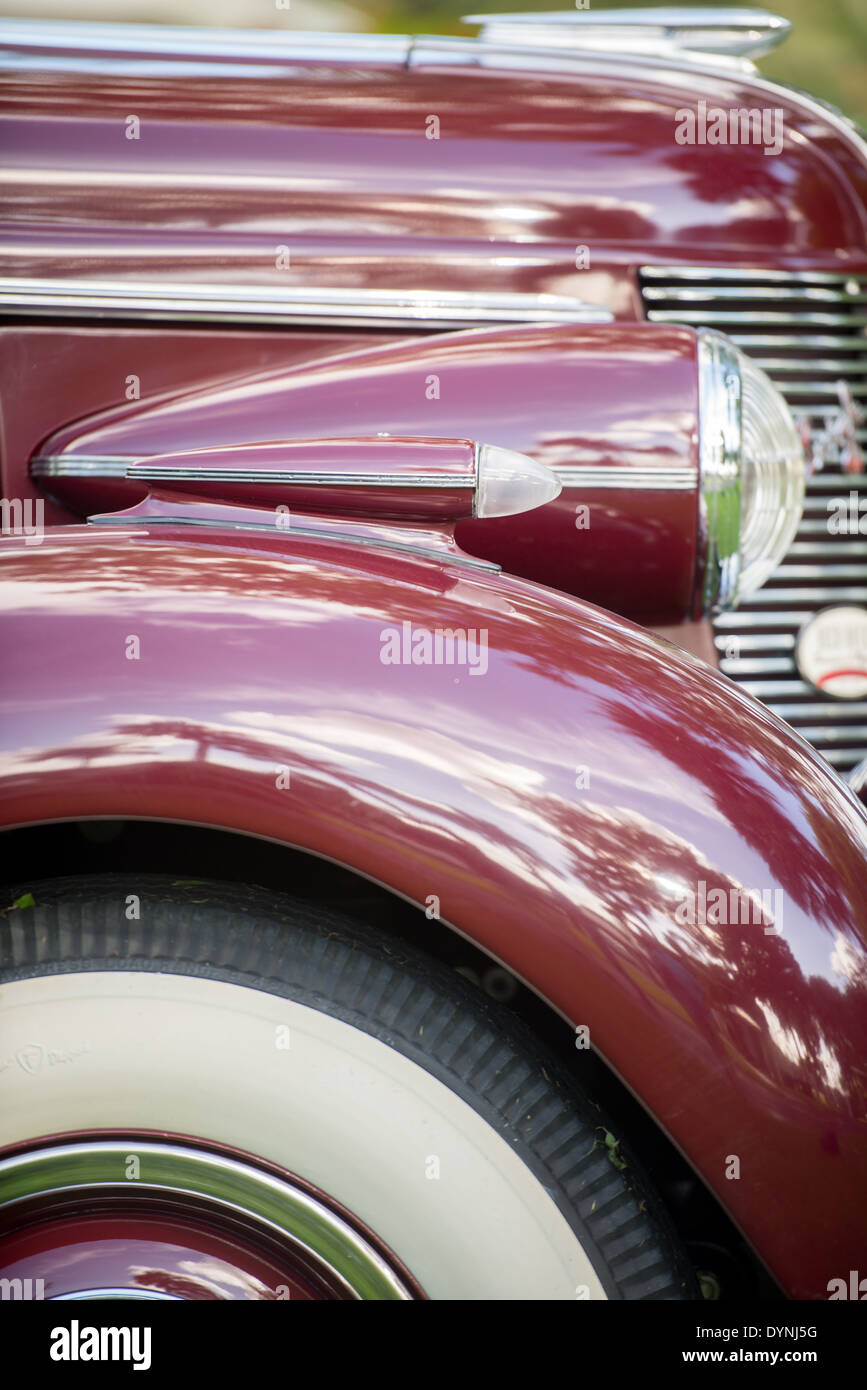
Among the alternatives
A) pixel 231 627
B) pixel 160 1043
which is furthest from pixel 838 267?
pixel 160 1043

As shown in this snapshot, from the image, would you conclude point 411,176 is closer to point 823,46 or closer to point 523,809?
point 523,809

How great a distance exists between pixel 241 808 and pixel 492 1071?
12.1 inches

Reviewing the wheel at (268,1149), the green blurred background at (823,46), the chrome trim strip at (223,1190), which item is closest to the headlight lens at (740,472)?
the wheel at (268,1149)

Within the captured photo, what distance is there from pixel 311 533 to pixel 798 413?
32.3 inches

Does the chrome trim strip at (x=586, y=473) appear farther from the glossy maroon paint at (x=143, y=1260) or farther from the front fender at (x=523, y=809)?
the glossy maroon paint at (x=143, y=1260)

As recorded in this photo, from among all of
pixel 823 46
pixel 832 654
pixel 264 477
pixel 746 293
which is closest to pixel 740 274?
pixel 746 293

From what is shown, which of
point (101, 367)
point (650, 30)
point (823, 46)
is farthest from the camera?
point (823, 46)

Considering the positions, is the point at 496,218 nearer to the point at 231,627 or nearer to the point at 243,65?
the point at 243,65

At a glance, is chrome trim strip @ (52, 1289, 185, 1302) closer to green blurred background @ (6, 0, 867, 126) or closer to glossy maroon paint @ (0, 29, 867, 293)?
glossy maroon paint @ (0, 29, 867, 293)

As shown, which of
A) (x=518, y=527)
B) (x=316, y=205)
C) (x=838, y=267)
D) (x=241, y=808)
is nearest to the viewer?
(x=241, y=808)

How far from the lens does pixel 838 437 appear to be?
1.49 metres

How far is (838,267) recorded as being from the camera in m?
1.45

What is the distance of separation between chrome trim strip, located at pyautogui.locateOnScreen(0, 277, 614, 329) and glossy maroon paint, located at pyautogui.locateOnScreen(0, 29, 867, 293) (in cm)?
2

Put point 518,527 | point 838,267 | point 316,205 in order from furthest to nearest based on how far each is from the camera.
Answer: point 838,267 → point 316,205 → point 518,527
